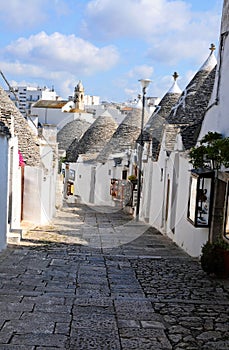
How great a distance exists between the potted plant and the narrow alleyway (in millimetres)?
227

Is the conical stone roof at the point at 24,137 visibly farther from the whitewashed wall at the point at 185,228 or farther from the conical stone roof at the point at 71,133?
the conical stone roof at the point at 71,133

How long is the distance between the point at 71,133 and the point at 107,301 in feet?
128

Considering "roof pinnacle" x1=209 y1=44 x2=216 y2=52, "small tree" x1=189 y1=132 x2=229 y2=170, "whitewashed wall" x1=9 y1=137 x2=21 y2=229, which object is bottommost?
"whitewashed wall" x1=9 y1=137 x2=21 y2=229

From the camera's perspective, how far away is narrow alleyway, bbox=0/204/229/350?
4273 millimetres

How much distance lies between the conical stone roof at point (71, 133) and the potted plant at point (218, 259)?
3528 centimetres

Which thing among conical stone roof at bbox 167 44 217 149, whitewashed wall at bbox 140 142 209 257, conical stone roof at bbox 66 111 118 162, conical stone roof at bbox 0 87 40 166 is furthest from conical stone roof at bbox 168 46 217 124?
conical stone roof at bbox 66 111 118 162

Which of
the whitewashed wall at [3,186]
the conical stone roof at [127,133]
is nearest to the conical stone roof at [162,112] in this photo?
the conical stone roof at [127,133]

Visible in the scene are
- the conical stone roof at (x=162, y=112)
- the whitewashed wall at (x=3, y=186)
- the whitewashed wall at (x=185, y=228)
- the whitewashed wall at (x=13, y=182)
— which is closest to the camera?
the whitewashed wall at (x=3, y=186)

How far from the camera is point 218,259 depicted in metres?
6.94

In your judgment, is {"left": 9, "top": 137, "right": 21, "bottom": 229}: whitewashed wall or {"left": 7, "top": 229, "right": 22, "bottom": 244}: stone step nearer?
{"left": 7, "top": 229, "right": 22, "bottom": 244}: stone step

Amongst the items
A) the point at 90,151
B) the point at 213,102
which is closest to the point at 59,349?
the point at 213,102

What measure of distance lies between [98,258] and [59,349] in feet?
16.1

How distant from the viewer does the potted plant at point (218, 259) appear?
6.93 metres

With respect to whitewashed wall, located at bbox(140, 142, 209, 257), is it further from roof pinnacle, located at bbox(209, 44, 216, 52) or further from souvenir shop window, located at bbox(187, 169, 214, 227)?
roof pinnacle, located at bbox(209, 44, 216, 52)
